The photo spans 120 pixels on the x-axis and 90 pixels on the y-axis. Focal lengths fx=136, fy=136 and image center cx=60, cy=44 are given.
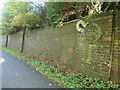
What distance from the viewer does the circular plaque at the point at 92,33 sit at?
16.2 feet

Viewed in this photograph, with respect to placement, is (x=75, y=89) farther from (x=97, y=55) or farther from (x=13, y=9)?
(x=13, y=9)

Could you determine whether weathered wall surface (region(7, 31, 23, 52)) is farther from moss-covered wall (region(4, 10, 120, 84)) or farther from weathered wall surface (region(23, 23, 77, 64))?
moss-covered wall (region(4, 10, 120, 84))

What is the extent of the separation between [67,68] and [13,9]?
658 centimetres

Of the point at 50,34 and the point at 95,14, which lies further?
the point at 50,34

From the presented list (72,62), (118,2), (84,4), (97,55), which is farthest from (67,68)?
(118,2)

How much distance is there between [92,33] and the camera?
5.19 meters

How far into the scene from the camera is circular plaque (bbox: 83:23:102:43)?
16.2 feet

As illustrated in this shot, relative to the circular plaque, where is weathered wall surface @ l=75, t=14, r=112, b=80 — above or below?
below

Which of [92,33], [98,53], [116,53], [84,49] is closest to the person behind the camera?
[116,53]

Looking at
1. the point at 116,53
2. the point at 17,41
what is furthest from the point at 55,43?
the point at 17,41

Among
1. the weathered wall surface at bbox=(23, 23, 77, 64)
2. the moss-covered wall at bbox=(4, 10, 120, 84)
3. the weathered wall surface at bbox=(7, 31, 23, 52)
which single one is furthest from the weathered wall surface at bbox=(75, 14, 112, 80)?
the weathered wall surface at bbox=(7, 31, 23, 52)

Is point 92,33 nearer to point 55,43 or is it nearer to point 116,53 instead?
point 116,53

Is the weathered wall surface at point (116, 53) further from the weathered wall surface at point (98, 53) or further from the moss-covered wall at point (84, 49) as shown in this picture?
the weathered wall surface at point (98, 53)

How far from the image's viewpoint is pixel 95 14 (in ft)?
17.1
